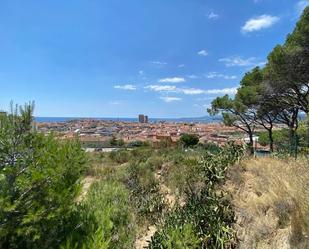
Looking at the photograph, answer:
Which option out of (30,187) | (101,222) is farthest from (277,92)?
(30,187)

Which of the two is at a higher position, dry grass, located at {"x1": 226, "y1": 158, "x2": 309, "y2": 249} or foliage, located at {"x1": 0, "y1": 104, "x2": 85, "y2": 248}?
foliage, located at {"x1": 0, "y1": 104, "x2": 85, "y2": 248}

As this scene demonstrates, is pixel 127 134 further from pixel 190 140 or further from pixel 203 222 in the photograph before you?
pixel 203 222

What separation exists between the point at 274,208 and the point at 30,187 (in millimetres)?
4595

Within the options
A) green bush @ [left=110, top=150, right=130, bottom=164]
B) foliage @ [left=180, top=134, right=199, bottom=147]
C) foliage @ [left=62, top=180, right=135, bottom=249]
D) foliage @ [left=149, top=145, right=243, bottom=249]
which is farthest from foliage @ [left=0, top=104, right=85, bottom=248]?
foliage @ [left=180, top=134, right=199, bottom=147]

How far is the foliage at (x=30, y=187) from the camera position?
333cm

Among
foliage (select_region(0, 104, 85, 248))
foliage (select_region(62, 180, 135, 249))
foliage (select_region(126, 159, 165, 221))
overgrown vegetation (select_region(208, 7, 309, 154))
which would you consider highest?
overgrown vegetation (select_region(208, 7, 309, 154))

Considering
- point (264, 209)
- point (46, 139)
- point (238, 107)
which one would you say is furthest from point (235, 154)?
point (238, 107)

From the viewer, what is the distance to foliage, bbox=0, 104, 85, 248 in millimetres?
3326

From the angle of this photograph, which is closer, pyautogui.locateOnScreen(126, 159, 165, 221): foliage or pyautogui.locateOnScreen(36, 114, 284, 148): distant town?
pyautogui.locateOnScreen(36, 114, 284, 148): distant town

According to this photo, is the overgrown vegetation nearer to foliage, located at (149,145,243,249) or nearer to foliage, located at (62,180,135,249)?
foliage, located at (149,145,243,249)

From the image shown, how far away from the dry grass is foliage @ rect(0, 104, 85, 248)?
11.2 ft

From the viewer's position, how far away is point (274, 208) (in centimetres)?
638

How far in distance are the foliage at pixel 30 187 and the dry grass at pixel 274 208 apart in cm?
343

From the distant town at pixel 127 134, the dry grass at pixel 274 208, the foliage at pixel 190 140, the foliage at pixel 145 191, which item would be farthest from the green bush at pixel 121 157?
the dry grass at pixel 274 208
